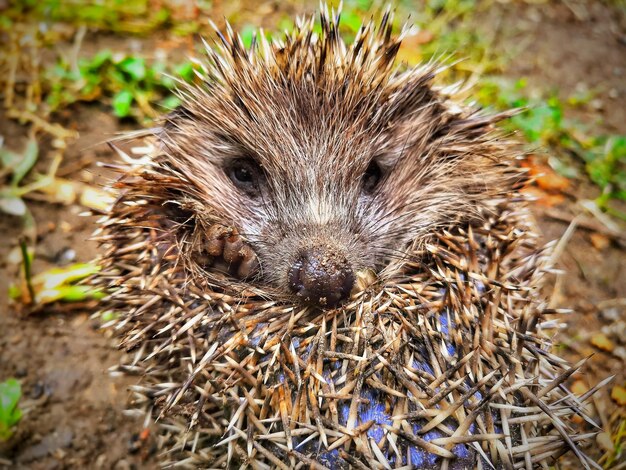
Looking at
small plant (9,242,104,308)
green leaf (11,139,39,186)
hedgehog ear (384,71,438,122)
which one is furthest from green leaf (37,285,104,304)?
hedgehog ear (384,71,438,122)

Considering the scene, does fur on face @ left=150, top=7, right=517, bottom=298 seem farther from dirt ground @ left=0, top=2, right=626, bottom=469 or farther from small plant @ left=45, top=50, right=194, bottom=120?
small plant @ left=45, top=50, right=194, bottom=120

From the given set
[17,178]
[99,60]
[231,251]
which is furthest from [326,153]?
[99,60]

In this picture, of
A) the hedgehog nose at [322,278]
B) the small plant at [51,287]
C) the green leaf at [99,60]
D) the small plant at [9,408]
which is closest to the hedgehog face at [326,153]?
the hedgehog nose at [322,278]

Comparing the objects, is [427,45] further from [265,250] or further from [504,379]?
[504,379]

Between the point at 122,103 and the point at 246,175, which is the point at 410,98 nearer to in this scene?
the point at 246,175

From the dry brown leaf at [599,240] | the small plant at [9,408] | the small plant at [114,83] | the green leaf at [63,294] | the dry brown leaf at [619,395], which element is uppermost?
the small plant at [114,83]

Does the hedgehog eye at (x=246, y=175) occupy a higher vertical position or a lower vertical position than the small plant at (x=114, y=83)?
lower

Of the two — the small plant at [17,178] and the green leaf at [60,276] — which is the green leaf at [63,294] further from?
the small plant at [17,178]
